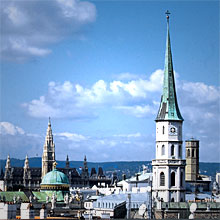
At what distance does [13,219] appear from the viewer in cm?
5300

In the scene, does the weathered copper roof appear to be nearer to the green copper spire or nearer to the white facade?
the green copper spire

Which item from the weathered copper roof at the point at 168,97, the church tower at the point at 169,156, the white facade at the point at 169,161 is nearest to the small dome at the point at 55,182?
the church tower at the point at 169,156

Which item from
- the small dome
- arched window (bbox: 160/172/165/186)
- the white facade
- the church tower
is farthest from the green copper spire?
the small dome

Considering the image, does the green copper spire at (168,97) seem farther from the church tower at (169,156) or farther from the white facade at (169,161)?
the white facade at (169,161)

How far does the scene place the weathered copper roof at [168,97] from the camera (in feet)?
364

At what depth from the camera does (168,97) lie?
113m

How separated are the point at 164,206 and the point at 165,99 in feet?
68.9

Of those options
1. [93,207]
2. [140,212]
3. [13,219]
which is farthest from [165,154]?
[13,219]

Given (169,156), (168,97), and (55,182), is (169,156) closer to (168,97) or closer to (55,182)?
(168,97)

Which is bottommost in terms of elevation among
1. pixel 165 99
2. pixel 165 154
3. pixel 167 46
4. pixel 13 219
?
pixel 13 219

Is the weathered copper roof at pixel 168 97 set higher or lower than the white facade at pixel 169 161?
higher

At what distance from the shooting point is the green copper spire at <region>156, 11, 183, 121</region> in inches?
4368

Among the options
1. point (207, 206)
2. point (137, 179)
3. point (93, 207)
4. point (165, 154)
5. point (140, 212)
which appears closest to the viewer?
point (140, 212)

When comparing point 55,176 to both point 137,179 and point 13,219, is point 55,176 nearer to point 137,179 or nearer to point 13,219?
point 137,179
